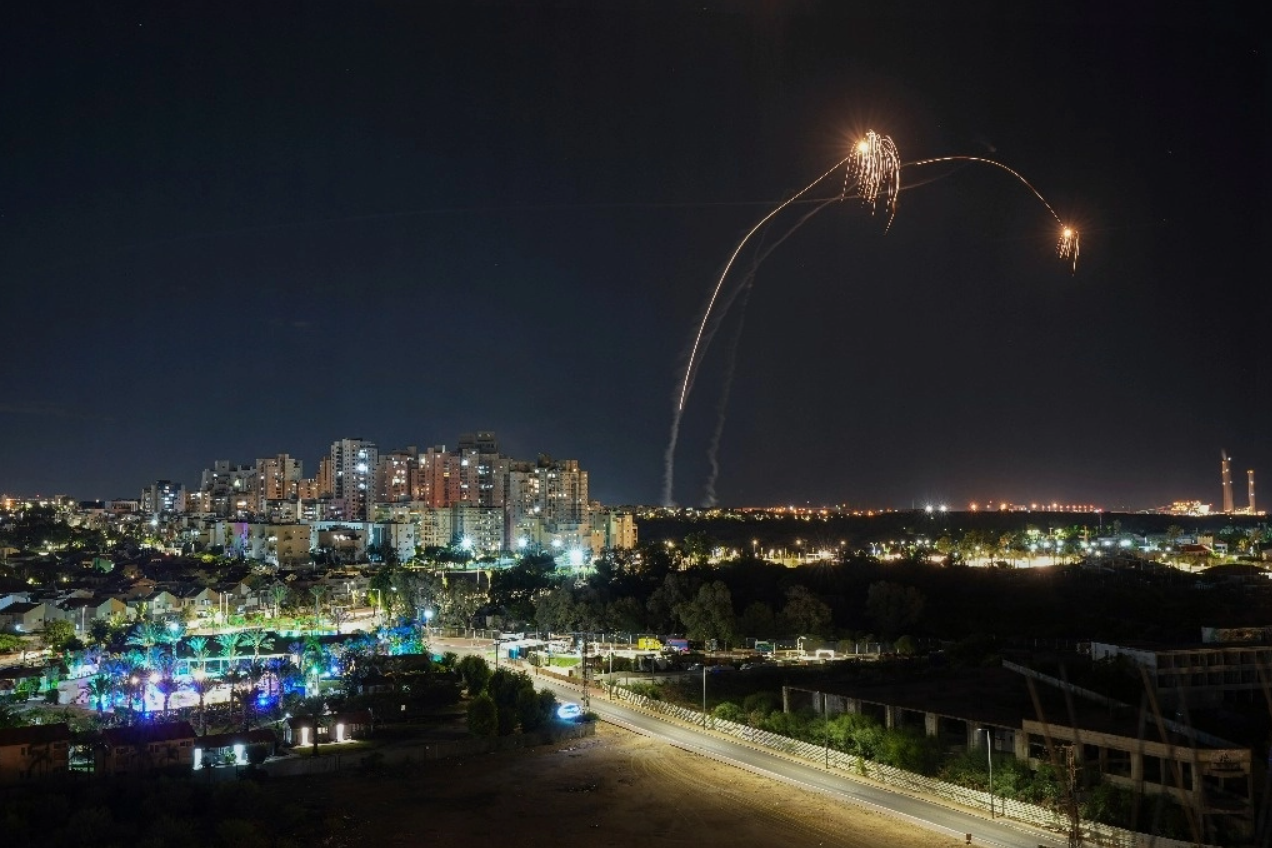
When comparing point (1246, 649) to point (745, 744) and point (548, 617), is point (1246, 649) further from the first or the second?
point (548, 617)

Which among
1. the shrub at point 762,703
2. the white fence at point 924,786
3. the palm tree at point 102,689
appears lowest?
the white fence at point 924,786

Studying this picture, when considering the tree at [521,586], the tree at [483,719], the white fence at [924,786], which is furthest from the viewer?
the tree at [521,586]

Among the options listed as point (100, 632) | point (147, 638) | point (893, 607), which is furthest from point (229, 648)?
point (893, 607)

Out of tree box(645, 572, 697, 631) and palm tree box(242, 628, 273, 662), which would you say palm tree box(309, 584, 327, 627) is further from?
tree box(645, 572, 697, 631)

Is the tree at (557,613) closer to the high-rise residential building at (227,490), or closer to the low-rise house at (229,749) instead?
the low-rise house at (229,749)

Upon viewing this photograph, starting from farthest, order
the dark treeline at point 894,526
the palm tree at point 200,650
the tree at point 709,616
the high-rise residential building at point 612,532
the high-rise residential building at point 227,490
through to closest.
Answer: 1. the high-rise residential building at point 227,490
2. the high-rise residential building at point 612,532
3. the dark treeline at point 894,526
4. the tree at point 709,616
5. the palm tree at point 200,650

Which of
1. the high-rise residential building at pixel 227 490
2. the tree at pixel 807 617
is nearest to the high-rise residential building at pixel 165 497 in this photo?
the high-rise residential building at pixel 227 490

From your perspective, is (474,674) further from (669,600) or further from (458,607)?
(458,607)
